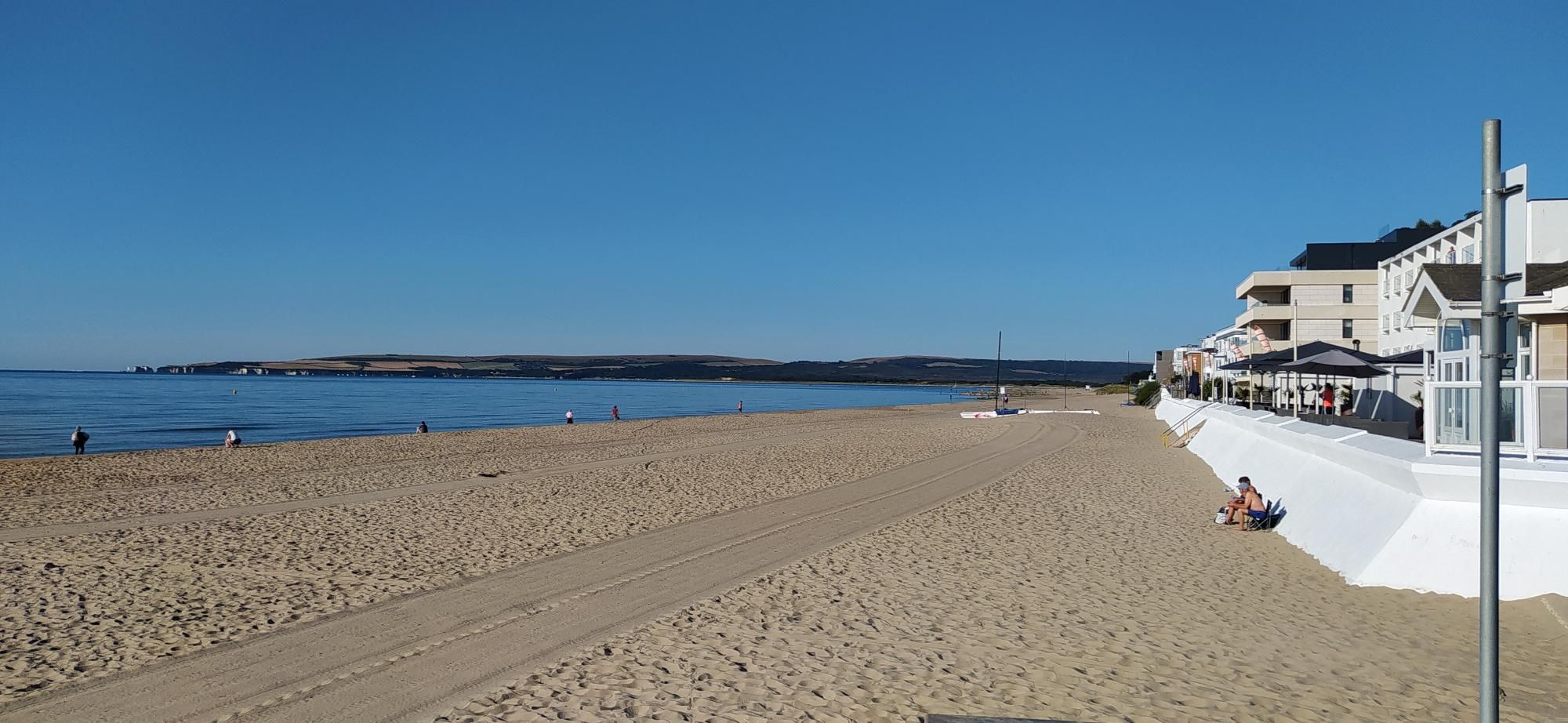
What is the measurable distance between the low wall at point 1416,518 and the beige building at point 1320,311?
37246mm

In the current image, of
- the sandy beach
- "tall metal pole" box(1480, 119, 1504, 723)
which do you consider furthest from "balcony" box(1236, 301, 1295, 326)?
"tall metal pole" box(1480, 119, 1504, 723)

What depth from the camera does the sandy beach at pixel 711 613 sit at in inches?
225

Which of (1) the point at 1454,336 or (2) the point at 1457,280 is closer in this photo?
(2) the point at 1457,280

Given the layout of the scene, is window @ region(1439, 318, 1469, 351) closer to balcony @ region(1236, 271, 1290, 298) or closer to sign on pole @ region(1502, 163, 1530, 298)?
sign on pole @ region(1502, 163, 1530, 298)

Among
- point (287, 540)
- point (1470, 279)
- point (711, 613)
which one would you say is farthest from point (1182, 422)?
point (287, 540)

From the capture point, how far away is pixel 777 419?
50.3 meters

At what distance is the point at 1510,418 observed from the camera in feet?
28.5

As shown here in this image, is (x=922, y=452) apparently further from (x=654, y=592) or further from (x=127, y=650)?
(x=127, y=650)

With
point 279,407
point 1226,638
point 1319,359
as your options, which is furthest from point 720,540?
point 279,407

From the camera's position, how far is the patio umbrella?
19656 mm

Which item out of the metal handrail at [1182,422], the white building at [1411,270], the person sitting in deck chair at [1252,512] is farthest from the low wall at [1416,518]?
the metal handrail at [1182,422]

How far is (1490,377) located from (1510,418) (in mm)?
6794

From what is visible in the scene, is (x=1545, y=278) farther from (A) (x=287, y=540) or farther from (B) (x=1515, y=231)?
(A) (x=287, y=540)

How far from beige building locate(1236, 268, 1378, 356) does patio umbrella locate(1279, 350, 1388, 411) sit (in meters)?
25.6
